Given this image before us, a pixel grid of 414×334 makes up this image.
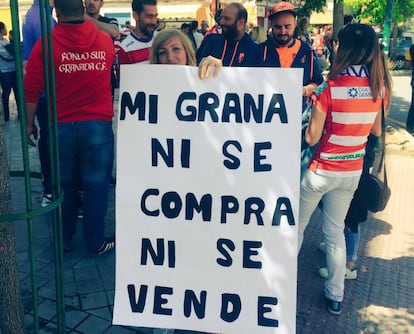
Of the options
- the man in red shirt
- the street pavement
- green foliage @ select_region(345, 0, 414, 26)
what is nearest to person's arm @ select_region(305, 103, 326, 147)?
the street pavement

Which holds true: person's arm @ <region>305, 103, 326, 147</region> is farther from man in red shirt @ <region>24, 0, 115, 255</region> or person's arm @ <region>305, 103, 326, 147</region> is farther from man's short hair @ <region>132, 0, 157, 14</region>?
man's short hair @ <region>132, 0, 157, 14</region>

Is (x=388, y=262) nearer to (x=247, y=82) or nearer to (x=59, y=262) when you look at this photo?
(x=247, y=82)

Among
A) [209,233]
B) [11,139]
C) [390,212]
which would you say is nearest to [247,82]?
[209,233]

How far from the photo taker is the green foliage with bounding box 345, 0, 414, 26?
1007 inches

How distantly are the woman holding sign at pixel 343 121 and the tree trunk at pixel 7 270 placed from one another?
5.99 feet

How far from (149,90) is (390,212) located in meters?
3.89

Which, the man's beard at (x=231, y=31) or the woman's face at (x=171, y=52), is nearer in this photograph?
the woman's face at (x=171, y=52)

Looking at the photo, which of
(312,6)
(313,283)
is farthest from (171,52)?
(312,6)

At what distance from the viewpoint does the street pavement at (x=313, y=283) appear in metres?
3.34

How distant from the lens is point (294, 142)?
90.9 inches

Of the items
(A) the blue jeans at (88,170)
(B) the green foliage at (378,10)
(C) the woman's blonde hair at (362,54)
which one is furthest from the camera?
(B) the green foliage at (378,10)

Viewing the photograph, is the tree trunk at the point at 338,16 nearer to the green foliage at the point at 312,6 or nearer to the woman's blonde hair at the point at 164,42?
the green foliage at the point at 312,6

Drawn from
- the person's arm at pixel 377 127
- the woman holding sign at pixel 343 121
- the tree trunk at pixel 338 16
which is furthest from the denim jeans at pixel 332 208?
the tree trunk at pixel 338 16

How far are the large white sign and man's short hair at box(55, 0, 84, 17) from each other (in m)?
1.32
